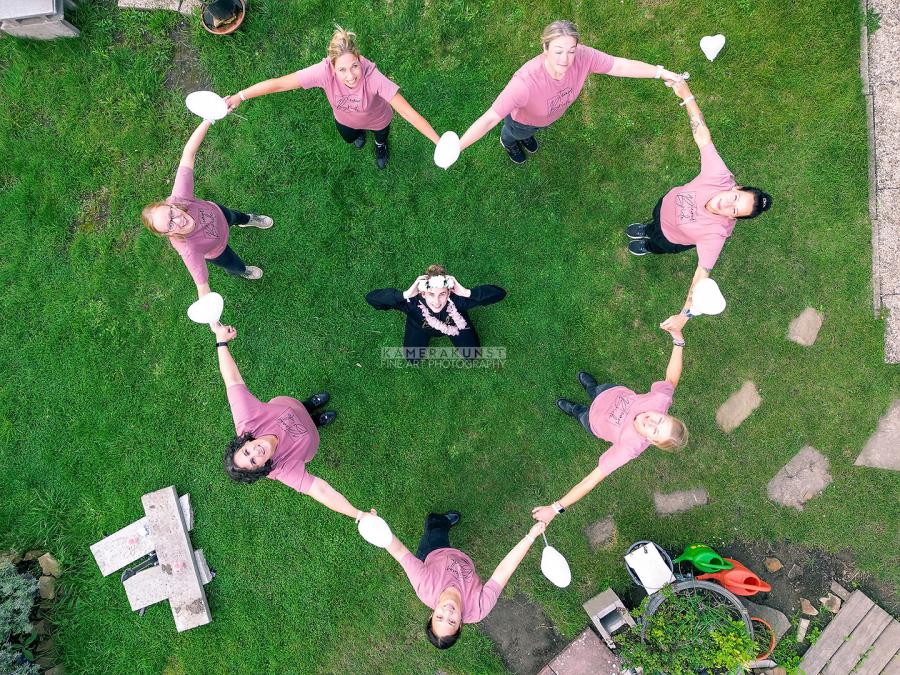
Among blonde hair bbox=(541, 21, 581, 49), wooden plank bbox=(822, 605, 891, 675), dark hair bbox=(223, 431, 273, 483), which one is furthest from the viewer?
wooden plank bbox=(822, 605, 891, 675)

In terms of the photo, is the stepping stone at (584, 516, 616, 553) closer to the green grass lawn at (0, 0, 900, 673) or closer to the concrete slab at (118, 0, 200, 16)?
the green grass lawn at (0, 0, 900, 673)

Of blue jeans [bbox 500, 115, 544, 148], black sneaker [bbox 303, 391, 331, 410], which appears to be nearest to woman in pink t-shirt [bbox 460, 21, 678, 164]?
blue jeans [bbox 500, 115, 544, 148]

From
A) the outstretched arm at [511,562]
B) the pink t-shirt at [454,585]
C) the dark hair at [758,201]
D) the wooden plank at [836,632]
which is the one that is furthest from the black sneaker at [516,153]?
the wooden plank at [836,632]

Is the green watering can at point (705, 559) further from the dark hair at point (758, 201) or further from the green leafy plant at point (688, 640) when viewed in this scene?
the dark hair at point (758, 201)

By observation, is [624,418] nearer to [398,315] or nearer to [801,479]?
[398,315]

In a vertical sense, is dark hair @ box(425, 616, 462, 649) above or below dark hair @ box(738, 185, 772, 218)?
below

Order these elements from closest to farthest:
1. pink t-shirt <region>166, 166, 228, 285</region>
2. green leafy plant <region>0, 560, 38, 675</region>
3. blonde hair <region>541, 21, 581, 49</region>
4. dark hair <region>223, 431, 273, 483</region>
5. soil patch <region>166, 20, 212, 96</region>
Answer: blonde hair <region>541, 21, 581, 49</region> → dark hair <region>223, 431, 273, 483</region> → pink t-shirt <region>166, 166, 228, 285</region> → green leafy plant <region>0, 560, 38, 675</region> → soil patch <region>166, 20, 212, 96</region>

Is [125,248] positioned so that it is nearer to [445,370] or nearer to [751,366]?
[445,370]
